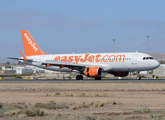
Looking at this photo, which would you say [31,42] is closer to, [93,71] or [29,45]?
[29,45]

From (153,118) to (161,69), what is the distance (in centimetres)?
7672

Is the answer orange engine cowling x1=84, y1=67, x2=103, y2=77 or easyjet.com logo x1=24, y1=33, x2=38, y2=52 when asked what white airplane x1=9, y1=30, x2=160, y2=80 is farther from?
easyjet.com logo x1=24, y1=33, x2=38, y2=52

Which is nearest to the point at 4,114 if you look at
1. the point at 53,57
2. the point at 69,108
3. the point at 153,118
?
the point at 69,108

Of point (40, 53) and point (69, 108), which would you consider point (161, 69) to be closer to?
point (40, 53)

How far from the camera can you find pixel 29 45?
6000 centimetres

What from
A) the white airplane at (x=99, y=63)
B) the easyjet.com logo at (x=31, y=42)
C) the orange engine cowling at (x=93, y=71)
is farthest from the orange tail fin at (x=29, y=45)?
the orange engine cowling at (x=93, y=71)

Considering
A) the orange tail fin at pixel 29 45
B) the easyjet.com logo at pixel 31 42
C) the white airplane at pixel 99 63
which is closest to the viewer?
the white airplane at pixel 99 63

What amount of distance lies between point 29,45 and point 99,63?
17323mm

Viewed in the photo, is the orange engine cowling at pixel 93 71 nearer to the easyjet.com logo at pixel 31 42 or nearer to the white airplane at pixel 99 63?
the white airplane at pixel 99 63

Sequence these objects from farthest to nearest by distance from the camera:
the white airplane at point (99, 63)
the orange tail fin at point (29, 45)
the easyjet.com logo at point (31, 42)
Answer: the easyjet.com logo at point (31, 42) → the orange tail fin at point (29, 45) → the white airplane at point (99, 63)

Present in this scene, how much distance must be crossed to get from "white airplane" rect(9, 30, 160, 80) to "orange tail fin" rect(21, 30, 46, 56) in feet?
5.18

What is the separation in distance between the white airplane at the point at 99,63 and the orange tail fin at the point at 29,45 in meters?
1.58

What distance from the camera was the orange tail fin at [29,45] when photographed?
59500 millimetres

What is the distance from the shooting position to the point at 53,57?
56.5 meters
